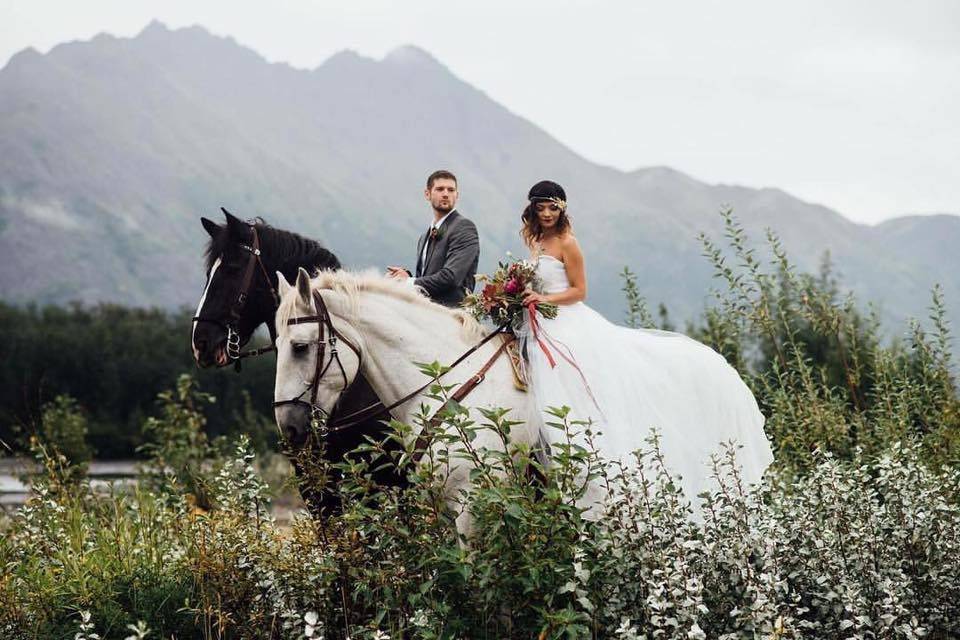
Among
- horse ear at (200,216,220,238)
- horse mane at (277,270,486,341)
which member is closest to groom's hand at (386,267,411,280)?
horse mane at (277,270,486,341)

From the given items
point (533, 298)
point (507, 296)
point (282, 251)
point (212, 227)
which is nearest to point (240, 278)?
point (282, 251)

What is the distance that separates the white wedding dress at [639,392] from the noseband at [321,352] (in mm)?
1215

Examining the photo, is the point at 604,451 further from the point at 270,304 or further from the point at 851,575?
the point at 270,304

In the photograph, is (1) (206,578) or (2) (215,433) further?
(2) (215,433)

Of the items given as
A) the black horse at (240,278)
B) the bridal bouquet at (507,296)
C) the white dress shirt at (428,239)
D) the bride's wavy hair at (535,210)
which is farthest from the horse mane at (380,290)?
the black horse at (240,278)

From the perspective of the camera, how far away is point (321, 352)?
5.86 metres

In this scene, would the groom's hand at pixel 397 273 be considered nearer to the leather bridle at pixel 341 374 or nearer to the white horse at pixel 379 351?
the white horse at pixel 379 351

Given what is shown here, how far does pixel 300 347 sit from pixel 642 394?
85.5 inches

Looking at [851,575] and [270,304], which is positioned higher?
[270,304]

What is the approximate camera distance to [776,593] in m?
4.47

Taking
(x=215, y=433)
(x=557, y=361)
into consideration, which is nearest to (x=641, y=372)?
(x=557, y=361)

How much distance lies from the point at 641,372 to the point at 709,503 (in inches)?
57.2

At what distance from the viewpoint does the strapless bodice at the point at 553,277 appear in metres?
6.62

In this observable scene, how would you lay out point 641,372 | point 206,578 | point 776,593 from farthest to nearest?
point 641,372 < point 206,578 < point 776,593
